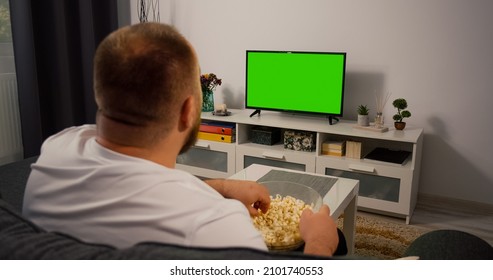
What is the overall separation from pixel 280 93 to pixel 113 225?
2.79m

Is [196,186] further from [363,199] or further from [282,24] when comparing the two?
[282,24]

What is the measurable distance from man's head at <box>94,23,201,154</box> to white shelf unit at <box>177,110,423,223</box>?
7.34ft

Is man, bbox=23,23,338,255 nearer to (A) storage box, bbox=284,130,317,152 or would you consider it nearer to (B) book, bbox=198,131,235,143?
(A) storage box, bbox=284,130,317,152

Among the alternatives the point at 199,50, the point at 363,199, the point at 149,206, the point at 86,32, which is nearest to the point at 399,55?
the point at 363,199

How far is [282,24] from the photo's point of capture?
3564mm

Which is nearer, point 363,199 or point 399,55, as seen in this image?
point 363,199

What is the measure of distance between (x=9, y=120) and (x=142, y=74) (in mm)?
3037

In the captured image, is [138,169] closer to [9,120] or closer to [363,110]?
[363,110]

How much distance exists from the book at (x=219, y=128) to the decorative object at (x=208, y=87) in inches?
9.0

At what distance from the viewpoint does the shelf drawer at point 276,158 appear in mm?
3180

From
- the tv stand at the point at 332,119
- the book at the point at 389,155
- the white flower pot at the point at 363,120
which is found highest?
the white flower pot at the point at 363,120

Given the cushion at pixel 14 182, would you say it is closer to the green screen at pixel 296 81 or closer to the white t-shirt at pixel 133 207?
the white t-shirt at pixel 133 207

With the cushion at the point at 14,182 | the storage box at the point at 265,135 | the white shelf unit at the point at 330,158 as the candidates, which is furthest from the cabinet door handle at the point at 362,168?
the cushion at the point at 14,182

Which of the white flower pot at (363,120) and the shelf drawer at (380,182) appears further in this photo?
A: the white flower pot at (363,120)
